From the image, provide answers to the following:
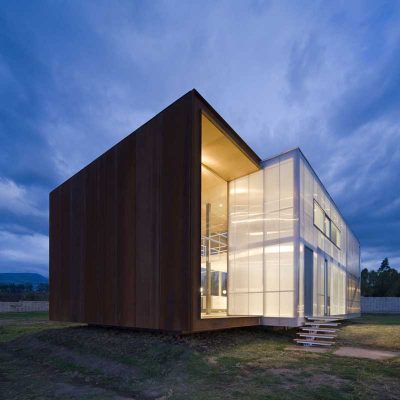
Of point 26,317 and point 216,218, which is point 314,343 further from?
point 26,317

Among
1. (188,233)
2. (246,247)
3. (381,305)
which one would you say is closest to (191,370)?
(188,233)

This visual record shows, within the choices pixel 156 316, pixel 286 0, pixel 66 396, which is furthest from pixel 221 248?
pixel 286 0

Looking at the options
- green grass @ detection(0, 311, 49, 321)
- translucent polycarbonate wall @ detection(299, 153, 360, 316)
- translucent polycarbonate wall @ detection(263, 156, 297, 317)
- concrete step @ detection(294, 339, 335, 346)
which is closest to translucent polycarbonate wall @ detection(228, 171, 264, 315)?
translucent polycarbonate wall @ detection(263, 156, 297, 317)

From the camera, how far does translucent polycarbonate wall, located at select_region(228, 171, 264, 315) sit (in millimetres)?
13055

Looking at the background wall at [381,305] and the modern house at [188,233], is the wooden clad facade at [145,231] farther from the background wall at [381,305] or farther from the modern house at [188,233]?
the background wall at [381,305]

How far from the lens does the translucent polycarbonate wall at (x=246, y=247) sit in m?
13.1

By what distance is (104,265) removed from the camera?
39.3ft

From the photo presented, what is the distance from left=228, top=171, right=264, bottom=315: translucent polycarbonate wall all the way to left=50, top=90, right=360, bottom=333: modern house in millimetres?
41

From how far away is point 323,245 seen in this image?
52.5 feet

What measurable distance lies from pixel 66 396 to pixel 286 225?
851 cm

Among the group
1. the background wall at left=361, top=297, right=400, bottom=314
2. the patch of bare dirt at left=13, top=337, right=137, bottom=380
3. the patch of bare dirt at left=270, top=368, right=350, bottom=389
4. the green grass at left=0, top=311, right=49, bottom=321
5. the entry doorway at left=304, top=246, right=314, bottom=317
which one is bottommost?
the background wall at left=361, top=297, right=400, bottom=314

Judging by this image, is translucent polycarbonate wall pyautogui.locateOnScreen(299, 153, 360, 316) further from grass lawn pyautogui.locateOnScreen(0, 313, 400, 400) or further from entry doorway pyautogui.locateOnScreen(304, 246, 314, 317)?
grass lawn pyautogui.locateOnScreen(0, 313, 400, 400)

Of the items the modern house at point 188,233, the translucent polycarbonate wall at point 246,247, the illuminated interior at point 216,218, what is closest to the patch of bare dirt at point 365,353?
the modern house at point 188,233

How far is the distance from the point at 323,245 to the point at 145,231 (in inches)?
367
